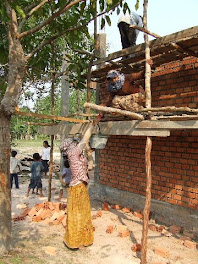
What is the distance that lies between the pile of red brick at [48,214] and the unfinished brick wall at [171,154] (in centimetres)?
169

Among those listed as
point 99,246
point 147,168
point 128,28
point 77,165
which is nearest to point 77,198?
point 77,165

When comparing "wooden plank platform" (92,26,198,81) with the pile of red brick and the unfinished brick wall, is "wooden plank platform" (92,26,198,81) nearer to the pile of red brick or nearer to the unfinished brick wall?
the unfinished brick wall

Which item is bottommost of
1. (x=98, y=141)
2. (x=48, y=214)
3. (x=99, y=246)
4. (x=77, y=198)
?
(x=99, y=246)

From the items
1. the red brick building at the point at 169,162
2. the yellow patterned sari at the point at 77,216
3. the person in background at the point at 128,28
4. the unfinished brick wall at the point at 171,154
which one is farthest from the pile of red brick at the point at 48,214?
the person in background at the point at 128,28

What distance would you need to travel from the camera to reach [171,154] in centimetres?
590

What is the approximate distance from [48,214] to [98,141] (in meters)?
2.56

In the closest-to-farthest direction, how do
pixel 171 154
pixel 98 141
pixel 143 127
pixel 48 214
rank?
1. pixel 143 127
2. pixel 98 141
3. pixel 171 154
4. pixel 48 214

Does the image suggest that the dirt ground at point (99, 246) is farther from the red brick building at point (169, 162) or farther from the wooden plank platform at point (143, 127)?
the wooden plank platform at point (143, 127)

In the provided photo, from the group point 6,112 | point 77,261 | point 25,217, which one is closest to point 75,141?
point 6,112

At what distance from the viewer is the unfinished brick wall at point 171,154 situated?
17.9ft

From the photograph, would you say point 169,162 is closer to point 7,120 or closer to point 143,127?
point 143,127

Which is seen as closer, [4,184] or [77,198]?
[4,184]

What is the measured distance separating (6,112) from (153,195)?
12.2 feet

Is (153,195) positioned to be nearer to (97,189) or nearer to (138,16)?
(97,189)
